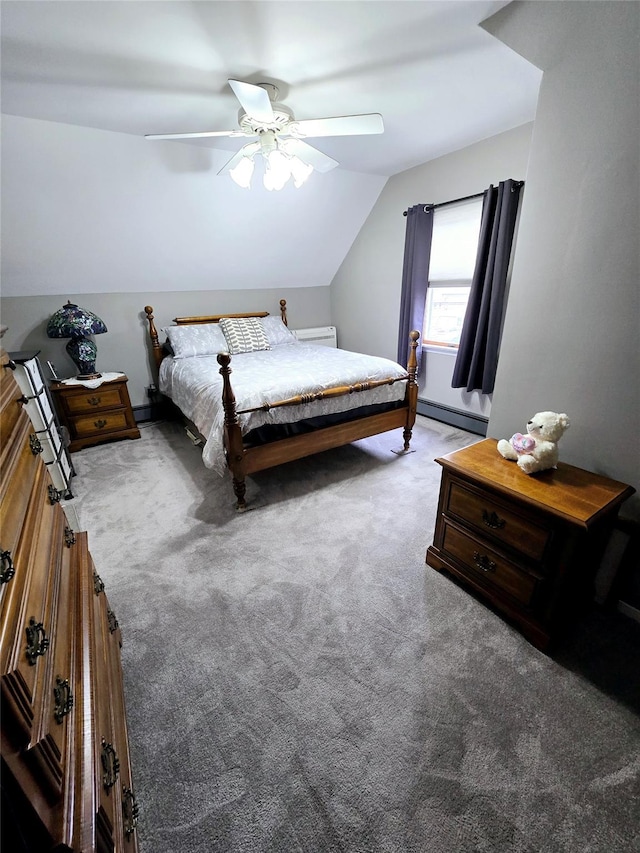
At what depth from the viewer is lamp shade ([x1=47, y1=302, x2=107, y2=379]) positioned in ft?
9.26

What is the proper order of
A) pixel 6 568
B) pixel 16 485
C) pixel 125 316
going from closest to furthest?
pixel 6 568 → pixel 16 485 → pixel 125 316

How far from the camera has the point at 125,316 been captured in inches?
136

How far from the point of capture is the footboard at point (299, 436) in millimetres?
2113

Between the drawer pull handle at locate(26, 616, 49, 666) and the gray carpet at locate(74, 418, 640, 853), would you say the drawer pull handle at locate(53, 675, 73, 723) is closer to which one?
the drawer pull handle at locate(26, 616, 49, 666)

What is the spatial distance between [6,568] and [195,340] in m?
3.19

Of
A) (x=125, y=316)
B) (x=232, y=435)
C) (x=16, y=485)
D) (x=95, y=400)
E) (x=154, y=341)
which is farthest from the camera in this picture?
(x=154, y=341)

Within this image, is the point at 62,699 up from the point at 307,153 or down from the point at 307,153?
down

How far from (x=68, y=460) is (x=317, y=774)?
2.63 meters

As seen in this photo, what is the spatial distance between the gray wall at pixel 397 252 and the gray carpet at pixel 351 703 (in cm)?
195

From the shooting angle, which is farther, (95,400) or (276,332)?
(276,332)

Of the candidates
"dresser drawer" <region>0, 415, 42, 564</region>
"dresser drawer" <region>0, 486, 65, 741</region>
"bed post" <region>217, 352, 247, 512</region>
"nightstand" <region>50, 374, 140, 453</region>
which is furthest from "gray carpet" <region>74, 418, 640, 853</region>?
"nightstand" <region>50, 374, 140, 453</region>

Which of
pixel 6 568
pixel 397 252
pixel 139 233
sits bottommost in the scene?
pixel 6 568

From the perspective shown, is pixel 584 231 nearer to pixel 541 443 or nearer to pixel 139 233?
pixel 541 443

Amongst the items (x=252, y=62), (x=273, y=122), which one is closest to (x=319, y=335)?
(x=273, y=122)
